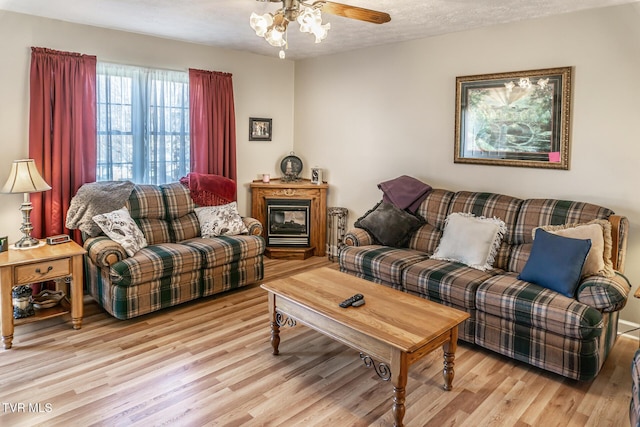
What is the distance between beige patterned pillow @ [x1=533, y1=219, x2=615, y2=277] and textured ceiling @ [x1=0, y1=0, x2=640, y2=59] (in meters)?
1.62

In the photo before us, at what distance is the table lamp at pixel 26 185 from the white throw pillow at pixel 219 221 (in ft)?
4.52

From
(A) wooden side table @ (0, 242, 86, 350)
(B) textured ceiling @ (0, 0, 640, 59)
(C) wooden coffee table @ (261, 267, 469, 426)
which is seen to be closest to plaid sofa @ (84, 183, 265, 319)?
(A) wooden side table @ (0, 242, 86, 350)

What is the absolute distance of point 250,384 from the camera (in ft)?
8.85

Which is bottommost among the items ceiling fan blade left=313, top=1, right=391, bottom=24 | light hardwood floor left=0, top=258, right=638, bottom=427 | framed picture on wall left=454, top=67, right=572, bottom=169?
light hardwood floor left=0, top=258, right=638, bottom=427

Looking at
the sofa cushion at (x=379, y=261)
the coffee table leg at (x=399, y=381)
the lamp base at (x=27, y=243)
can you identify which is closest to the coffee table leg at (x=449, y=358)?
the coffee table leg at (x=399, y=381)

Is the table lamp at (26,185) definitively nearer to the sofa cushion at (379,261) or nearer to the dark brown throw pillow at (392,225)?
the sofa cushion at (379,261)

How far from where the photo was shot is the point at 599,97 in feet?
11.3

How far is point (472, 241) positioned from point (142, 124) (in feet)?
11.0

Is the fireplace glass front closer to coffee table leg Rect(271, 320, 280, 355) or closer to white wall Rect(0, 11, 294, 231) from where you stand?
white wall Rect(0, 11, 294, 231)

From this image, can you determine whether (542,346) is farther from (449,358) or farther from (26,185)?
(26,185)

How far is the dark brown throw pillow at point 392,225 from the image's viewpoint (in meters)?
4.11

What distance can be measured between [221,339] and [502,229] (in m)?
2.34

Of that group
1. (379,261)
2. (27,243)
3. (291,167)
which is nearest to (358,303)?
(379,261)

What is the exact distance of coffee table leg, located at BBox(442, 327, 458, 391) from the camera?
102 inches
